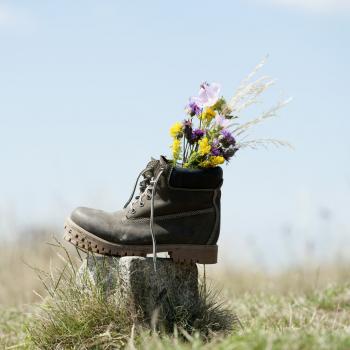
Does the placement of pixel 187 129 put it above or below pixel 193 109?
below

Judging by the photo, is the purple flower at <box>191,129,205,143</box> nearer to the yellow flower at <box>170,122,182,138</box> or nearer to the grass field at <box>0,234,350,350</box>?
the yellow flower at <box>170,122,182,138</box>

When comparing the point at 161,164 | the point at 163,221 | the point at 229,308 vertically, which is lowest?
the point at 229,308

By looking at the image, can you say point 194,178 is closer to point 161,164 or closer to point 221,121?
point 161,164

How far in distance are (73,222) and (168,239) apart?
609 millimetres

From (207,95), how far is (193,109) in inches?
4.7

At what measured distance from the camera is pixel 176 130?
4703 millimetres

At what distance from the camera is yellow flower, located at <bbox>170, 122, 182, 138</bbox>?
4.70 metres

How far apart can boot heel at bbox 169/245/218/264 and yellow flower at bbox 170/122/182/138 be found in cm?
68

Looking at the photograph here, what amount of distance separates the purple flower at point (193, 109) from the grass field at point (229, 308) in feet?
3.68

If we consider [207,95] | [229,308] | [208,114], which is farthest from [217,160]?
[229,308]

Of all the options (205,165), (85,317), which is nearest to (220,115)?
(205,165)

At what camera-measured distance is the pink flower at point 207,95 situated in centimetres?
471

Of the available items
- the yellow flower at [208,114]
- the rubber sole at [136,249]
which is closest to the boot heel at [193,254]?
the rubber sole at [136,249]

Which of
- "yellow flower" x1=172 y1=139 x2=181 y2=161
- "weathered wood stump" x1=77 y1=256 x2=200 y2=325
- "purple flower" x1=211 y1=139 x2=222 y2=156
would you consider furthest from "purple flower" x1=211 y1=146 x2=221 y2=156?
"weathered wood stump" x1=77 y1=256 x2=200 y2=325
